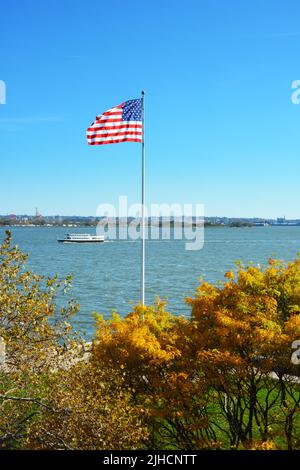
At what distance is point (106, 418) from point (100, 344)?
10.2 feet

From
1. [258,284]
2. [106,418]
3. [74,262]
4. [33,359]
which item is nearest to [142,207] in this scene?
[258,284]

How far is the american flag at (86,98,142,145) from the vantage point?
2125cm

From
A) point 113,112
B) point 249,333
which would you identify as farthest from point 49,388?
point 113,112

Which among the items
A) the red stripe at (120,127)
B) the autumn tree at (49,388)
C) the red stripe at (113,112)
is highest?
the red stripe at (113,112)

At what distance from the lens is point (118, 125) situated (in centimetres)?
2164

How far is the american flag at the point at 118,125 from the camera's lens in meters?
21.2

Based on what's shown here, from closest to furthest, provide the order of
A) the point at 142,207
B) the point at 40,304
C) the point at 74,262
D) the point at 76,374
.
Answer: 1. the point at 76,374
2. the point at 40,304
3. the point at 142,207
4. the point at 74,262

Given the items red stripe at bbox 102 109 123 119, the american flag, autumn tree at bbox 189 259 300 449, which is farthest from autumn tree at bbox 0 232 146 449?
red stripe at bbox 102 109 123 119

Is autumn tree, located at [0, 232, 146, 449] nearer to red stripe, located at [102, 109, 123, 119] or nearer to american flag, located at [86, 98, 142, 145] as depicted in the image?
american flag, located at [86, 98, 142, 145]

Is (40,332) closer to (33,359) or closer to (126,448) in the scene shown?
(33,359)

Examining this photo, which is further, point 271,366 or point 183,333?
point 183,333

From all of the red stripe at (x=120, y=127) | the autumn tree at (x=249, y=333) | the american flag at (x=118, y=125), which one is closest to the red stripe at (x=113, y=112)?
the american flag at (x=118, y=125)

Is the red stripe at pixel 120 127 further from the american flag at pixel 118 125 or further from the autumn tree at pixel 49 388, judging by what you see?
the autumn tree at pixel 49 388

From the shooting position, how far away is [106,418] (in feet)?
37.0
